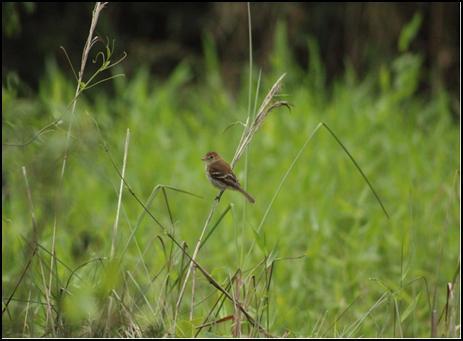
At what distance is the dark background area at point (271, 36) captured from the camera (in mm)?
8445

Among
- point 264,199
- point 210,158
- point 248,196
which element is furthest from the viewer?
point 264,199

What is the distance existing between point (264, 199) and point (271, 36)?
291 centimetres

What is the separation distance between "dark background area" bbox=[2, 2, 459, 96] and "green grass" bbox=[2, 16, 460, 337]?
253 mm

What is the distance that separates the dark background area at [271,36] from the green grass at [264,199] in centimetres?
25

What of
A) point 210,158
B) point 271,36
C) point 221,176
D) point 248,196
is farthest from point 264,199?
point 248,196

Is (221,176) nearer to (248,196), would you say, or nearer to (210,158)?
(210,158)

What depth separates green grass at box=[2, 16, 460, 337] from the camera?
2617 mm

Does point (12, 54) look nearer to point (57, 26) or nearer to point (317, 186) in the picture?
point (57, 26)

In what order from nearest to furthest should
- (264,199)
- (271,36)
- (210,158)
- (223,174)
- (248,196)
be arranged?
(248,196)
(223,174)
(210,158)
(264,199)
(271,36)

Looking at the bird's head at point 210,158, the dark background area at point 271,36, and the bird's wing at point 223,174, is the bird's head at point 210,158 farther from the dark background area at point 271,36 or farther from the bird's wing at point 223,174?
the dark background area at point 271,36

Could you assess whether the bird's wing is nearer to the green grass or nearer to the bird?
the bird

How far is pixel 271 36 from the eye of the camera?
342 inches

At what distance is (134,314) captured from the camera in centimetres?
249

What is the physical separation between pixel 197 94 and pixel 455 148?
2.73 metres
